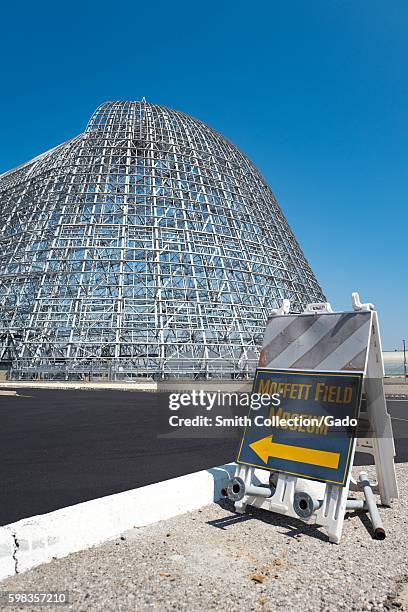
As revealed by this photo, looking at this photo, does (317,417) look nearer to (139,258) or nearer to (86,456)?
(86,456)

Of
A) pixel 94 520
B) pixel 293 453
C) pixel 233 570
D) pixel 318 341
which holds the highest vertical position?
pixel 318 341

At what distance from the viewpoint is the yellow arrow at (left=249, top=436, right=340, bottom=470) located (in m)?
3.59

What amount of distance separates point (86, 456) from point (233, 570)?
158 inches

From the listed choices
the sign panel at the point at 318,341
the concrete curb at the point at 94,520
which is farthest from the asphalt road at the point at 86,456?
the sign panel at the point at 318,341

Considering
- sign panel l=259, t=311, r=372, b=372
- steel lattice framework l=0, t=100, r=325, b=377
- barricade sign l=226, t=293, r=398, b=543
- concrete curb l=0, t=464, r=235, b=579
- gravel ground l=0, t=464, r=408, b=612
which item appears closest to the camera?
gravel ground l=0, t=464, r=408, b=612

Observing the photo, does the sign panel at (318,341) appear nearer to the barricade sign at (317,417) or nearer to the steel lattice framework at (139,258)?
the barricade sign at (317,417)

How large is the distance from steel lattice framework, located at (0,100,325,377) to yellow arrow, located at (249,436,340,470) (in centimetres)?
2422

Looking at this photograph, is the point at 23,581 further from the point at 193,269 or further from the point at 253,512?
the point at 193,269

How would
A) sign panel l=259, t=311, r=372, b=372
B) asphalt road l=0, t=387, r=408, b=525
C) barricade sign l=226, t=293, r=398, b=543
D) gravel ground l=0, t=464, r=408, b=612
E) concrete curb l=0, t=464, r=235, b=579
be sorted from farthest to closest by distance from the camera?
asphalt road l=0, t=387, r=408, b=525, sign panel l=259, t=311, r=372, b=372, barricade sign l=226, t=293, r=398, b=543, concrete curb l=0, t=464, r=235, b=579, gravel ground l=0, t=464, r=408, b=612

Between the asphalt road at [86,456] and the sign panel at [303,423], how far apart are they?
1.58 meters

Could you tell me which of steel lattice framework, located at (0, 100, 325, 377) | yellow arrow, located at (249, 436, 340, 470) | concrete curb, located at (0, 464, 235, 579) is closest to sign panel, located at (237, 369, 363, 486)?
yellow arrow, located at (249, 436, 340, 470)

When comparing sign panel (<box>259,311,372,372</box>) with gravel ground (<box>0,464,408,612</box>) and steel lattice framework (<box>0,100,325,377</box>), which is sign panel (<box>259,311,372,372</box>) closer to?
gravel ground (<box>0,464,408,612</box>)

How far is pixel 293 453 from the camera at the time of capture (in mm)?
3795

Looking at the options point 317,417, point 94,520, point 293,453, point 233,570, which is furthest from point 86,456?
point 233,570
